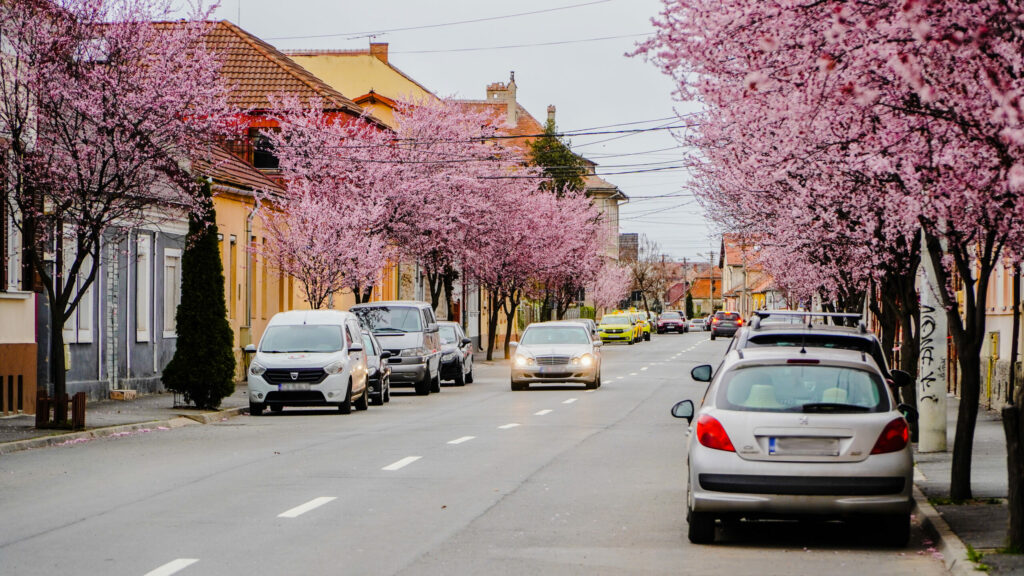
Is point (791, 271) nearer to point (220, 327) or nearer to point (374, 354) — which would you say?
point (374, 354)

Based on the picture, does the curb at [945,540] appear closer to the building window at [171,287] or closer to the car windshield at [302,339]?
the car windshield at [302,339]

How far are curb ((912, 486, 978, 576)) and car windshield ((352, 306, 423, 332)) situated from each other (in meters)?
20.9

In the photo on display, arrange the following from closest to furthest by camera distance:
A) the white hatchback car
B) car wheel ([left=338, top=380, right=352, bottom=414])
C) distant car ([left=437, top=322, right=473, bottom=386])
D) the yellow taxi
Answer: the white hatchback car → car wheel ([left=338, top=380, right=352, bottom=414]) → distant car ([left=437, top=322, right=473, bottom=386]) → the yellow taxi

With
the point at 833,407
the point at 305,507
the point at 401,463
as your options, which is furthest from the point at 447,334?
the point at 833,407

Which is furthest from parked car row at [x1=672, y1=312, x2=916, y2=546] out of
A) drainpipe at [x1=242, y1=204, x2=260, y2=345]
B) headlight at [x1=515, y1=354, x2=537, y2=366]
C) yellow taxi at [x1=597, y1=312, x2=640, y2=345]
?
yellow taxi at [x1=597, y1=312, x2=640, y2=345]

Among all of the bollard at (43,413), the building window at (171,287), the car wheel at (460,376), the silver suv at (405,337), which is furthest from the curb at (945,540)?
the car wheel at (460,376)

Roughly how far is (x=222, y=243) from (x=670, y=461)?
22362mm

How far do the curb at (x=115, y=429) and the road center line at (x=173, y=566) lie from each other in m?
9.46

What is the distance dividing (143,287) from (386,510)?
21.6 meters

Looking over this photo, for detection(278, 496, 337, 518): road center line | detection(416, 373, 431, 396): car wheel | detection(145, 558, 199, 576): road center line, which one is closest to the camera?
detection(145, 558, 199, 576): road center line

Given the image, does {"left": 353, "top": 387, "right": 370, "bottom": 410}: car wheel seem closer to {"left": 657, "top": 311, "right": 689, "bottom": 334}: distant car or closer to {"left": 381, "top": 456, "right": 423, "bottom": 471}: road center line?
{"left": 381, "top": 456, "right": 423, "bottom": 471}: road center line

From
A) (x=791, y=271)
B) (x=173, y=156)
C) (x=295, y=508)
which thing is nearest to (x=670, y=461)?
(x=295, y=508)

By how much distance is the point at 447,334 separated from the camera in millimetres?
37344

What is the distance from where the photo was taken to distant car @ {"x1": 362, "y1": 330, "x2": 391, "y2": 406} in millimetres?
28047
